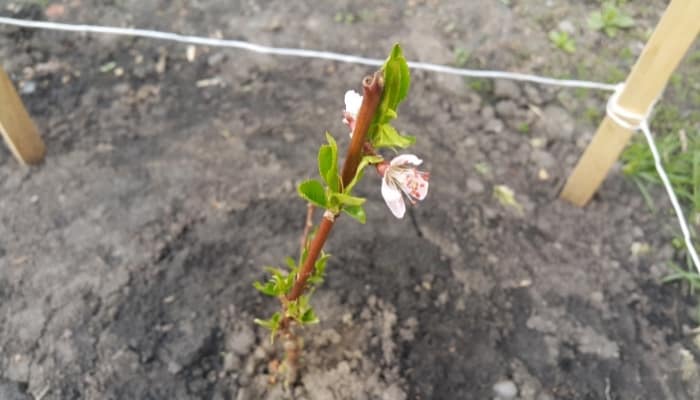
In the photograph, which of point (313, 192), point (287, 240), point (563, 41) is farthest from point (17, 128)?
point (563, 41)

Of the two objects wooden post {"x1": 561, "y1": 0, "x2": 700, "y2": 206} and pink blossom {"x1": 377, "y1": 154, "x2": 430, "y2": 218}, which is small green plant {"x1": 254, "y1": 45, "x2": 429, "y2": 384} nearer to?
pink blossom {"x1": 377, "y1": 154, "x2": 430, "y2": 218}

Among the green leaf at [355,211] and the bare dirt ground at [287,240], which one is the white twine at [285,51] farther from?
the green leaf at [355,211]

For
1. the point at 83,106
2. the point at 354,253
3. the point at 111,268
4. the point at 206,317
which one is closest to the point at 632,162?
the point at 354,253

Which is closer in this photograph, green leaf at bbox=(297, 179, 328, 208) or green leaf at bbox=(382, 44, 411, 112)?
green leaf at bbox=(382, 44, 411, 112)

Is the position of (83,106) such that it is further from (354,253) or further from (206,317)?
(354,253)

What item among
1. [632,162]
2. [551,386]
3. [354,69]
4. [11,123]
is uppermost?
[11,123]

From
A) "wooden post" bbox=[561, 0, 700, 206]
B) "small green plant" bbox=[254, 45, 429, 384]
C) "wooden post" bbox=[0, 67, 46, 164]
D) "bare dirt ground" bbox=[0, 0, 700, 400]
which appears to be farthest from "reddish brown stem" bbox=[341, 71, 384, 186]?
"wooden post" bbox=[0, 67, 46, 164]
